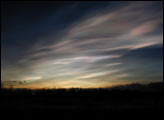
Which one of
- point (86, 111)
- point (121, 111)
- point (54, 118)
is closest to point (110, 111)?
point (121, 111)

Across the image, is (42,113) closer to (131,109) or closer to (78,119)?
(78,119)

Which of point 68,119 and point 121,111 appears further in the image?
point 121,111

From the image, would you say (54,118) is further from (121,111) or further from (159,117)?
(159,117)

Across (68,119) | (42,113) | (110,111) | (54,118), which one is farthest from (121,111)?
(42,113)

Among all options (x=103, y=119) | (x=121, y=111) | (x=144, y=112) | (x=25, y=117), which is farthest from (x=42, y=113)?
(x=144, y=112)

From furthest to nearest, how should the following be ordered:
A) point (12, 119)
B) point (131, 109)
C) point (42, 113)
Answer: point (131, 109), point (42, 113), point (12, 119)

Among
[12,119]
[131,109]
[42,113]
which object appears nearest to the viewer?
[12,119]

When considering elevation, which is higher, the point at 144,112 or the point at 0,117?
the point at 0,117

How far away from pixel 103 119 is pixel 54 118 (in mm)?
6299

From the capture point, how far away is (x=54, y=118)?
716 inches

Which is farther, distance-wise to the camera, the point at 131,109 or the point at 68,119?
the point at 131,109

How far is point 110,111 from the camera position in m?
20.2

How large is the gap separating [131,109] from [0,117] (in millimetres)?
18355

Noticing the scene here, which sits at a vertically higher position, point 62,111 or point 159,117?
point 62,111
